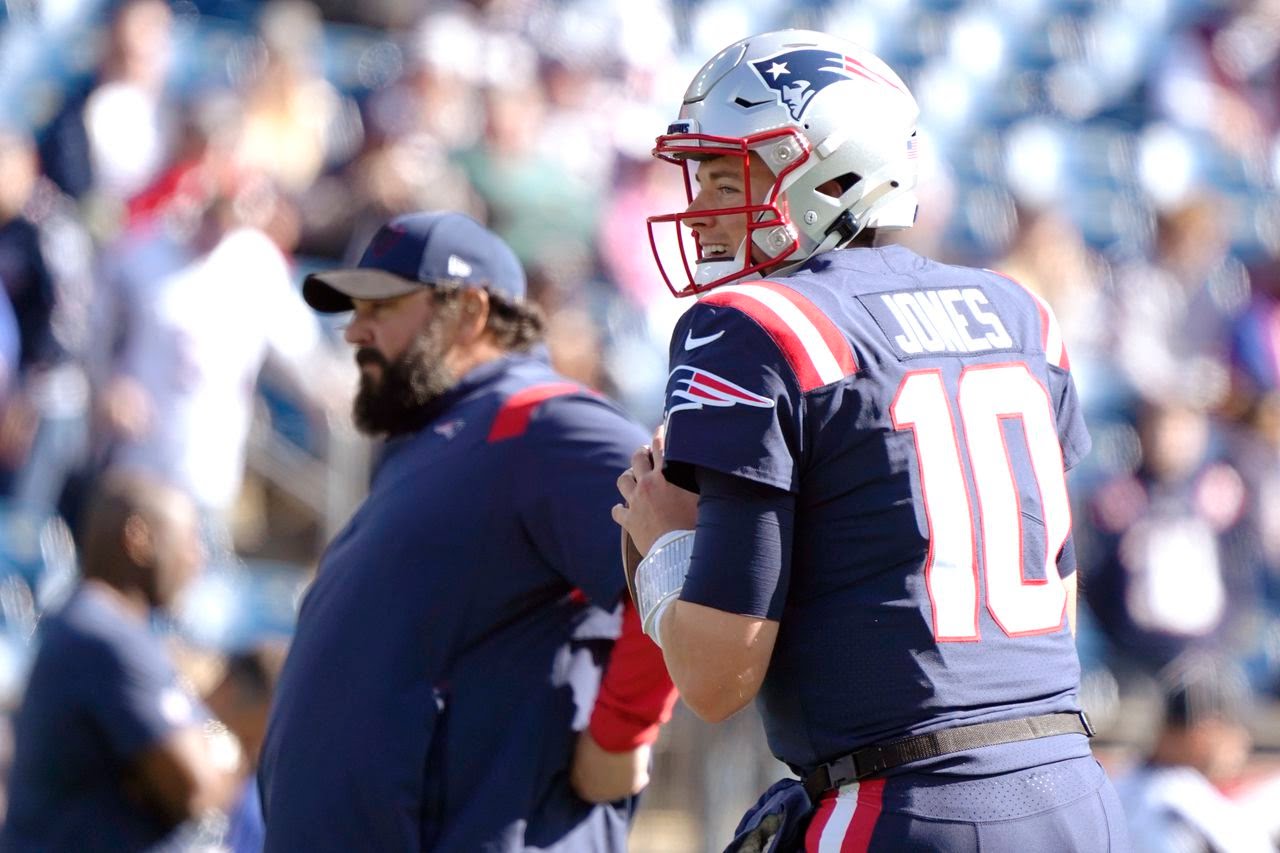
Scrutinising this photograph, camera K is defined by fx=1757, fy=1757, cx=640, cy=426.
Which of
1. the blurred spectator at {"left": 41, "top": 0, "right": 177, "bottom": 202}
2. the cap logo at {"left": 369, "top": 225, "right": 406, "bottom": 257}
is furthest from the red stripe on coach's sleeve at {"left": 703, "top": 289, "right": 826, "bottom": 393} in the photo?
the blurred spectator at {"left": 41, "top": 0, "right": 177, "bottom": 202}

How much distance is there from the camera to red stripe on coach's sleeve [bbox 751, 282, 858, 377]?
7.79ft

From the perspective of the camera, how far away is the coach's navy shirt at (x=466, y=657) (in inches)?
127

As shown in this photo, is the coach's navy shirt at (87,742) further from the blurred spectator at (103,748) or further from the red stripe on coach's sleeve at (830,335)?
the red stripe on coach's sleeve at (830,335)

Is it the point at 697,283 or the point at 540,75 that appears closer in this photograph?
the point at 697,283

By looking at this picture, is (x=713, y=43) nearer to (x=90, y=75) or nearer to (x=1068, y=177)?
(x=1068, y=177)

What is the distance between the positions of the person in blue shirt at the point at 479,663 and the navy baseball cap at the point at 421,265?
0.34 meters

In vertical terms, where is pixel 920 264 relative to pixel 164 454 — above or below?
above

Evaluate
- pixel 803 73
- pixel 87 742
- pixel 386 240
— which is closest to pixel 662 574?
pixel 803 73

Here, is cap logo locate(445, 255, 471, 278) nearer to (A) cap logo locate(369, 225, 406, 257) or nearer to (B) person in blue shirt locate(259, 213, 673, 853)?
(A) cap logo locate(369, 225, 406, 257)

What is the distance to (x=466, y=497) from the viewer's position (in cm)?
337

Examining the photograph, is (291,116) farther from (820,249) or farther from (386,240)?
(820,249)

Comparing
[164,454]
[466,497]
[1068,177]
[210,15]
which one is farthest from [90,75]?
[1068,177]

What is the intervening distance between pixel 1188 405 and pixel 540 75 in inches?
143

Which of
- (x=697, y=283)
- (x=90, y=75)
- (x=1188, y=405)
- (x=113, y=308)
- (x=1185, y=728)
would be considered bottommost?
(x=1188, y=405)
